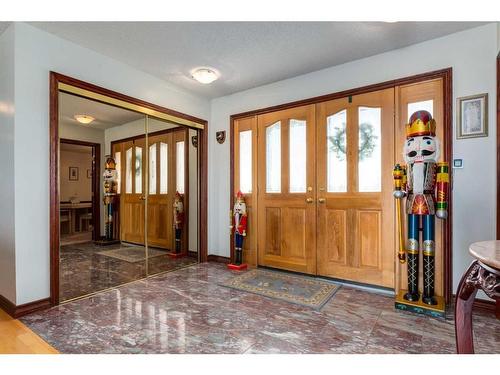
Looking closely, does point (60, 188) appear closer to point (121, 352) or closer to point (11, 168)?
point (11, 168)

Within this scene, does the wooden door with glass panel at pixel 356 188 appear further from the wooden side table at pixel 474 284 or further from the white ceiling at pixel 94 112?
the white ceiling at pixel 94 112

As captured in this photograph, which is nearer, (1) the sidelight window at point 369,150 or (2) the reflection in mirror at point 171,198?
(1) the sidelight window at point 369,150

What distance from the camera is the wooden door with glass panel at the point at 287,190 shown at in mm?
3125

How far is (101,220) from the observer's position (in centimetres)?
306

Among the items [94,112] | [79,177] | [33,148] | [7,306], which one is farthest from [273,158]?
Answer: [7,306]

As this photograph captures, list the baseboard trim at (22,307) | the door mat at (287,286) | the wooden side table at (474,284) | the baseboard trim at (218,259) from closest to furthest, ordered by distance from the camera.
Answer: the wooden side table at (474,284) < the baseboard trim at (22,307) < the door mat at (287,286) < the baseboard trim at (218,259)

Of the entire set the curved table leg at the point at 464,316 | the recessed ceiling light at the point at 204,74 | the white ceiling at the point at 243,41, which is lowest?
the curved table leg at the point at 464,316

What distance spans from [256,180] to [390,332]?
7.22ft

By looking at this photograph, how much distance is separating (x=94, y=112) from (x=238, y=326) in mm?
2469

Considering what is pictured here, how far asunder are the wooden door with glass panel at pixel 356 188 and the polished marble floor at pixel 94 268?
80.0 inches

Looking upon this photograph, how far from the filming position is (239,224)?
345 centimetres

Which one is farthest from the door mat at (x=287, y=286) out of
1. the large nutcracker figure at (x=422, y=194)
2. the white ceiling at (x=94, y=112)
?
the white ceiling at (x=94, y=112)

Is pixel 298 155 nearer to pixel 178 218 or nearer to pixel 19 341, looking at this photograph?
pixel 178 218

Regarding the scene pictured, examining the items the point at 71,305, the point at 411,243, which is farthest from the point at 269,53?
the point at 71,305
